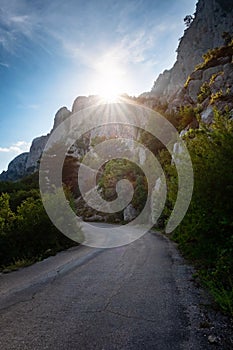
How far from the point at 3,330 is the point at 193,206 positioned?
5.77 m

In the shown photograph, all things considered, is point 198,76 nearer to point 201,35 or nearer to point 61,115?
point 201,35

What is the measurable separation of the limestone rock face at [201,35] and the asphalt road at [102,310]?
173 ft

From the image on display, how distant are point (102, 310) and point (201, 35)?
74.0m

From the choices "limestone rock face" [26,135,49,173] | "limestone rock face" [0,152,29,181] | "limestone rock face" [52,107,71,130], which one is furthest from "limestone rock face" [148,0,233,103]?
"limestone rock face" [0,152,29,181]

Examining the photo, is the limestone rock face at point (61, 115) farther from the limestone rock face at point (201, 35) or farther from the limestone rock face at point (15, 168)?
the limestone rock face at point (201, 35)

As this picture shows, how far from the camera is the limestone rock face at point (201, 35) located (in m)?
56.4

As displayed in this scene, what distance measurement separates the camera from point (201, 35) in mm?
64000

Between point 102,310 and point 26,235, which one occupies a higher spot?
point 26,235

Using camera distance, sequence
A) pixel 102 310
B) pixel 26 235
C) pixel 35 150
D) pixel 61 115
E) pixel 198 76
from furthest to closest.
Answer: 1. pixel 35 150
2. pixel 61 115
3. pixel 198 76
4. pixel 26 235
5. pixel 102 310

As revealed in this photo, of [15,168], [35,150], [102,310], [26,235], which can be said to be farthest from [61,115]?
[102,310]

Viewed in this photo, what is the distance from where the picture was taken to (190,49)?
2645 inches

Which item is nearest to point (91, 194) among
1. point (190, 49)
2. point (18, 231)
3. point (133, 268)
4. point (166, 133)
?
point (166, 133)

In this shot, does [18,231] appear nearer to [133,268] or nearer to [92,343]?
[133,268]

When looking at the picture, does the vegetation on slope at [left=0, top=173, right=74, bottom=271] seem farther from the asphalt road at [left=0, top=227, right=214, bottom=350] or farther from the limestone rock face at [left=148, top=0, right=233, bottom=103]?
the limestone rock face at [left=148, top=0, right=233, bottom=103]
